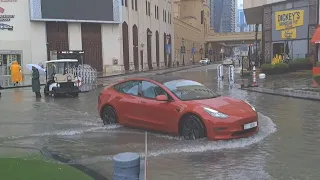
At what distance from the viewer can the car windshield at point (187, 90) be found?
895cm

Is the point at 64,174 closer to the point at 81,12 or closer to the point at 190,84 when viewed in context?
the point at 190,84

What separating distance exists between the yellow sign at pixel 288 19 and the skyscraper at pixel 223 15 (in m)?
129

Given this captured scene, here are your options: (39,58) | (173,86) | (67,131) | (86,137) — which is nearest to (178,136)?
(173,86)

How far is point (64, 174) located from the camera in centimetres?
608

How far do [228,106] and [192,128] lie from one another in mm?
863

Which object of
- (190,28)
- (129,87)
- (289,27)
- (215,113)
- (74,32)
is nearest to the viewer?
(215,113)

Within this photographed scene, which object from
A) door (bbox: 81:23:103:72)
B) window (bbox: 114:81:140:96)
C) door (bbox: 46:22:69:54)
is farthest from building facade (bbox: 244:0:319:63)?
window (bbox: 114:81:140:96)

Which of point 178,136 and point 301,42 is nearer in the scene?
point 178,136

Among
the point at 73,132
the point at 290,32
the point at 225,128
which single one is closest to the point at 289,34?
the point at 290,32

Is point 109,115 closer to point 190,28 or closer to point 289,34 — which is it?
point 289,34

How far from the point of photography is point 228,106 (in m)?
8.38

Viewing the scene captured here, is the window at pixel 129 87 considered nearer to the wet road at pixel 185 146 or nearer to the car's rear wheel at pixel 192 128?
the wet road at pixel 185 146

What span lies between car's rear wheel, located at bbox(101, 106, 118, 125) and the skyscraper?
511ft

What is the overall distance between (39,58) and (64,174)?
131ft
